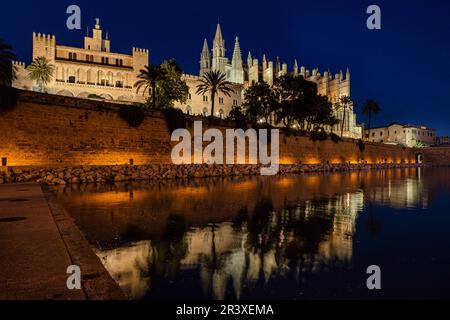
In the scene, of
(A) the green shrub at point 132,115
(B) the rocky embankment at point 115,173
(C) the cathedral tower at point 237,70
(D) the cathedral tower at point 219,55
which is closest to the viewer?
(B) the rocky embankment at point 115,173

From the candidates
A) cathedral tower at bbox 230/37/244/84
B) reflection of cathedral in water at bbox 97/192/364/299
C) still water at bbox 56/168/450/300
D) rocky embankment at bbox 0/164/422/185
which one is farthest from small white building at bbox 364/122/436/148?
reflection of cathedral in water at bbox 97/192/364/299

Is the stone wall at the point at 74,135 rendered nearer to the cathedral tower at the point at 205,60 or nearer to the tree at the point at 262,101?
the tree at the point at 262,101

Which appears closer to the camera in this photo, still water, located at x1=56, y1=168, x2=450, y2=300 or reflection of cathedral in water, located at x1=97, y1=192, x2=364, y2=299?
still water, located at x1=56, y1=168, x2=450, y2=300

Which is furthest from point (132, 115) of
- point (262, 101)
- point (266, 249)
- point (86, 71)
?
point (86, 71)

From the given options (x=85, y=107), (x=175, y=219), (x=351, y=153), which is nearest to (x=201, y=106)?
(x=351, y=153)

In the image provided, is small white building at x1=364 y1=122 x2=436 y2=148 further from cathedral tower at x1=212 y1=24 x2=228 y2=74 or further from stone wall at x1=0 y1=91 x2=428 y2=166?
stone wall at x1=0 y1=91 x2=428 y2=166

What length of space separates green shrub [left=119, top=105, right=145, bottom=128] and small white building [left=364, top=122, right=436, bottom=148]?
8068 centimetres

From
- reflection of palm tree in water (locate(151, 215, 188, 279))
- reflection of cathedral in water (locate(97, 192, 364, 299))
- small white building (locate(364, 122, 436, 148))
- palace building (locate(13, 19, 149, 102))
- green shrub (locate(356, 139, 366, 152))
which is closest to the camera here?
reflection of cathedral in water (locate(97, 192, 364, 299))

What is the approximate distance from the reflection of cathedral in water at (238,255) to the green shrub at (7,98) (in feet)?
51.6

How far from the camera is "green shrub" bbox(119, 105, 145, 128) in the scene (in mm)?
22933

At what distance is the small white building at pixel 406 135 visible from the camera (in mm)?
94562

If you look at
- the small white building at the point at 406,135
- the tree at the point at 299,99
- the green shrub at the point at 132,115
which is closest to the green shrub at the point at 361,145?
the tree at the point at 299,99

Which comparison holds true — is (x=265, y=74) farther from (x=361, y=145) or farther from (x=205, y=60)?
(x=361, y=145)

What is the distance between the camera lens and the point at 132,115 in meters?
23.1
